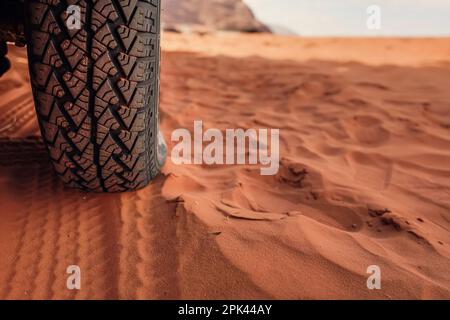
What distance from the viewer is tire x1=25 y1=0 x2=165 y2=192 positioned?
1015mm

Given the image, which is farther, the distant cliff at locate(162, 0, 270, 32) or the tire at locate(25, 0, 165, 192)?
the distant cliff at locate(162, 0, 270, 32)

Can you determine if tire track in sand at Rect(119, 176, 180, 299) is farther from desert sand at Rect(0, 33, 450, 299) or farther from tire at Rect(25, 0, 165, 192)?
Answer: tire at Rect(25, 0, 165, 192)

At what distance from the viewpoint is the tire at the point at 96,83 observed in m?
1.01

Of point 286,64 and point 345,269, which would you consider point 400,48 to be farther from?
point 345,269

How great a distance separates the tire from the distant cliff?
48.0 ft

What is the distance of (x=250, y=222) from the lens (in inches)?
47.1

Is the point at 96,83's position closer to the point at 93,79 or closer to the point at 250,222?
the point at 93,79

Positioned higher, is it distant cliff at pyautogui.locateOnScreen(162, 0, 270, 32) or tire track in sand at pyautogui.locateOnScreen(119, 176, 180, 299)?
distant cliff at pyautogui.locateOnScreen(162, 0, 270, 32)

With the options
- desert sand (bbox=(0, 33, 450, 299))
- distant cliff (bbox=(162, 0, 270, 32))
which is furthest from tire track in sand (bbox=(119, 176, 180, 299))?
distant cliff (bbox=(162, 0, 270, 32))

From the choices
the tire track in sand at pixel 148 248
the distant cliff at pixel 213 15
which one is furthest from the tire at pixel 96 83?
the distant cliff at pixel 213 15

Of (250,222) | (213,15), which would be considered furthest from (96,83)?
(213,15)

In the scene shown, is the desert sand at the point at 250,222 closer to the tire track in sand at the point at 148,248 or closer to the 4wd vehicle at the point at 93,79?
the tire track in sand at the point at 148,248

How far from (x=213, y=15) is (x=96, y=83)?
16779 millimetres

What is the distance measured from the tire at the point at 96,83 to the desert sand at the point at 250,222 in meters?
0.19
